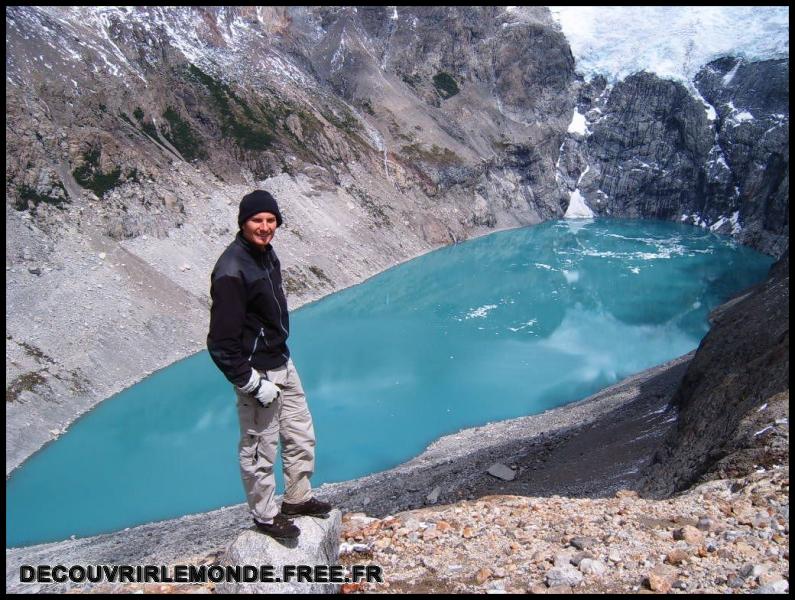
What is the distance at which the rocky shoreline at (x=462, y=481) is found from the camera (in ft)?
53.4

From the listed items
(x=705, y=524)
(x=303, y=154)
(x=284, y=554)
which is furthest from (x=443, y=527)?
(x=303, y=154)

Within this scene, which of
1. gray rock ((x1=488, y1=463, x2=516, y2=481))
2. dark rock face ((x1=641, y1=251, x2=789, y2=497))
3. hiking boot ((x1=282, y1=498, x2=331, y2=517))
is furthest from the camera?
gray rock ((x1=488, y1=463, x2=516, y2=481))

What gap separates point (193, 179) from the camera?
51.2 m

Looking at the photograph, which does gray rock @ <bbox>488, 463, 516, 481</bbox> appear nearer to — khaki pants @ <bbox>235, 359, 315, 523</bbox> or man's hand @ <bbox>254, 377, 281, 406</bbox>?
khaki pants @ <bbox>235, 359, 315, 523</bbox>

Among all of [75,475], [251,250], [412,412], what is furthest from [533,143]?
[251,250]

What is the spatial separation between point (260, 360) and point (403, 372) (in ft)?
93.8

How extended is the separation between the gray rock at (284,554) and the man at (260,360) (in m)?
0.15

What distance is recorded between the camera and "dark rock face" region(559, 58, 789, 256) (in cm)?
7219

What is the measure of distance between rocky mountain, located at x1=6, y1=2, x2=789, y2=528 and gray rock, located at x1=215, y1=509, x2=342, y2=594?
753 centimetres

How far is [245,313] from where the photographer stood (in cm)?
679

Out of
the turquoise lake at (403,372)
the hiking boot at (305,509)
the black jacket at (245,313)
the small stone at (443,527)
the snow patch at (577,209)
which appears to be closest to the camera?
the black jacket at (245,313)

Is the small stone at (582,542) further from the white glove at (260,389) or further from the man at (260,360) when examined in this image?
the white glove at (260,389)

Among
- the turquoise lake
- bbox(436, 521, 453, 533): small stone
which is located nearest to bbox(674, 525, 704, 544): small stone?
bbox(436, 521, 453, 533): small stone

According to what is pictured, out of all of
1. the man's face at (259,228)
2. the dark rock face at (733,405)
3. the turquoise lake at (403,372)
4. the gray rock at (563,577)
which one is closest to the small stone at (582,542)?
the gray rock at (563,577)
